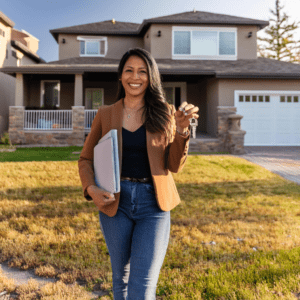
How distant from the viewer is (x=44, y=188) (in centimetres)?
745

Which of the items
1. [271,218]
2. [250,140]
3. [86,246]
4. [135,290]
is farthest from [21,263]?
[250,140]

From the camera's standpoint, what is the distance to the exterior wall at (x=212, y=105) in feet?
49.6

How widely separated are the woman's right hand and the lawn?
1330mm

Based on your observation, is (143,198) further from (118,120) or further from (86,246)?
(86,246)

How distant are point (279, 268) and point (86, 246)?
2301mm

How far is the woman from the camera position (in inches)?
75.5

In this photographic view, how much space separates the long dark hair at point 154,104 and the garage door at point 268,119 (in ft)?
44.3

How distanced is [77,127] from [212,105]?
6675mm

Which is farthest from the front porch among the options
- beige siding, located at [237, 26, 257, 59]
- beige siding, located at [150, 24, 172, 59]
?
beige siding, located at [237, 26, 257, 59]

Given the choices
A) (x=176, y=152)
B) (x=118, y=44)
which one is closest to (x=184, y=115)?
(x=176, y=152)

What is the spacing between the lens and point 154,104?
215cm

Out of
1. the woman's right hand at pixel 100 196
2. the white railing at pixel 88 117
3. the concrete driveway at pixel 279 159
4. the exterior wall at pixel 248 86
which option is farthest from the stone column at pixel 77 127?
the woman's right hand at pixel 100 196

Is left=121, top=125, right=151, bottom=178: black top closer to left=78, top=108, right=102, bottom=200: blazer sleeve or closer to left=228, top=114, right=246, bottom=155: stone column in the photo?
left=78, top=108, right=102, bottom=200: blazer sleeve

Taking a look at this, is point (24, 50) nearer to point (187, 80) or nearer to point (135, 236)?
point (187, 80)
